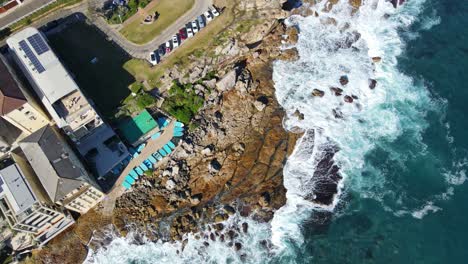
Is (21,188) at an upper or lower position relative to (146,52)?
lower

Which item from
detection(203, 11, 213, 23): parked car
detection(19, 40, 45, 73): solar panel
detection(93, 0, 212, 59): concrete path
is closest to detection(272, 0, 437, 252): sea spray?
detection(203, 11, 213, 23): parked car

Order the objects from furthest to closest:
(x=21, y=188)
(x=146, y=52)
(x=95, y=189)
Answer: (x=146, y=52) → (x=95, y=189) → (x=21, y=188)

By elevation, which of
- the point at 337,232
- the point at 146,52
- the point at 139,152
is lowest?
the point at 337,232

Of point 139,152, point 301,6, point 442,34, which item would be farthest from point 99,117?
point 442,34

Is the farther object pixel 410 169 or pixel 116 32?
pixel 116 32

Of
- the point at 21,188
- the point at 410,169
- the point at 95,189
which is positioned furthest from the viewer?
the point at 410,169

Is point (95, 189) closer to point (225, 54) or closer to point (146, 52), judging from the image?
point (146, 52)

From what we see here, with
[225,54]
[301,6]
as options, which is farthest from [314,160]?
[301,6]
